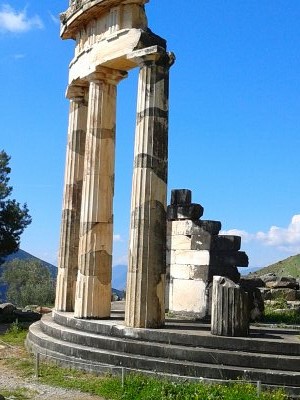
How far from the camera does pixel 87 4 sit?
15.8 metres

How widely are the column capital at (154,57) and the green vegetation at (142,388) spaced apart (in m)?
7.99

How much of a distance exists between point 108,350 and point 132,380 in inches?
81.3

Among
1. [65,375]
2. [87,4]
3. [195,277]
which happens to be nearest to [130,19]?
[87,4]

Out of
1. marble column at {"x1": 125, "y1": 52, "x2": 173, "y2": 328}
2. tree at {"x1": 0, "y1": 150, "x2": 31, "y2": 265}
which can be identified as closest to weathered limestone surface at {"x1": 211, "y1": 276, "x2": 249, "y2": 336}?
marble column at {"x1": 125, "y1": 52, "x2": 173, "y2": 328}

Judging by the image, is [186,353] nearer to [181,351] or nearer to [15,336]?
[181,351]

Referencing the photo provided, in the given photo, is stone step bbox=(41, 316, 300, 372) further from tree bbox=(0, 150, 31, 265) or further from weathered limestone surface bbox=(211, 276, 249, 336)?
tree bbox=(0, 150, 31, 265)

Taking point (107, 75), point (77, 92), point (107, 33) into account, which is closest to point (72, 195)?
point (77, 92)

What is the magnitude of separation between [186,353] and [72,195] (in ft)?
26.6

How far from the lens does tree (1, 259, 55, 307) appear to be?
48031 millimetres

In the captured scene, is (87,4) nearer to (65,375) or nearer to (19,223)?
(65,375)

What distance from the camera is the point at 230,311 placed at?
11953 millimetres

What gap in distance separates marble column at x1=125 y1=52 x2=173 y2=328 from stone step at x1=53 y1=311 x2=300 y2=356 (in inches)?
17.3

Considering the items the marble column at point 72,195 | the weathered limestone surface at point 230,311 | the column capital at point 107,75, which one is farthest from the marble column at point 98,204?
the weathered limestone surface at point 230,311

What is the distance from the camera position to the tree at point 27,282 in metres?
48.0
